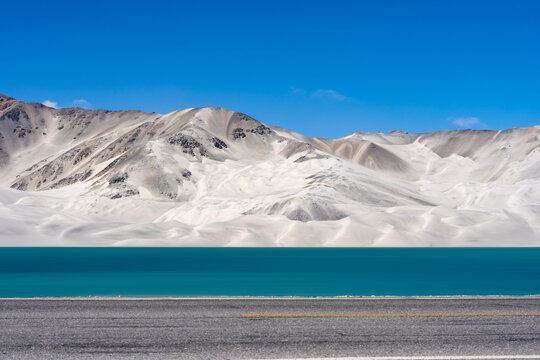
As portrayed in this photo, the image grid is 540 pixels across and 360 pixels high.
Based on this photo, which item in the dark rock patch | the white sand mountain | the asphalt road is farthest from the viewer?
the dark rock patch

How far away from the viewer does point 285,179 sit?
149 metres

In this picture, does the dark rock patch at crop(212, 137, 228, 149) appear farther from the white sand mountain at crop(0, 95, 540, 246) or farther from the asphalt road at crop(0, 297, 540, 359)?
the asphalt road at crop(0, 297, 540, 359)

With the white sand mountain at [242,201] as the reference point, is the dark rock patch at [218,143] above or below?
above

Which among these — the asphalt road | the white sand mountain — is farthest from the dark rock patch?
the asphalt road

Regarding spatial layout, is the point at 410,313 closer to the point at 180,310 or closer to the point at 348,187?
the point at 180,310

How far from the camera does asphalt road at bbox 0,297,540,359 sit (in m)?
11.7

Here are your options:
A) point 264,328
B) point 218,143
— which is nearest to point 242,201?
point 218,143

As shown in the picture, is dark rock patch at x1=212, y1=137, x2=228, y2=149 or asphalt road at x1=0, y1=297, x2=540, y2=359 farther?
dark rock patch at x1=212, y1=137, x2=228, y2=149

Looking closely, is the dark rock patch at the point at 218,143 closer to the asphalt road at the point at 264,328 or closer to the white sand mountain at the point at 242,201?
the white sand mountain at the point at 242,201

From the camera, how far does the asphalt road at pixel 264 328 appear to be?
11.7m

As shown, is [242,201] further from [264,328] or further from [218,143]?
[264,328]

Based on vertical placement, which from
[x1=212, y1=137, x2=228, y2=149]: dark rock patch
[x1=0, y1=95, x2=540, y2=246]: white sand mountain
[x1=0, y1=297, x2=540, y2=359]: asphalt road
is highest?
[x1=212, y1=137, x2=228, y2=149]: dark rock patch

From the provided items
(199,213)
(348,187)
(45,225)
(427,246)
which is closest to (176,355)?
(427,246)

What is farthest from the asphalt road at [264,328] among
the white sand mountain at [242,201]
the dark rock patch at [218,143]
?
the dark rock patch at [218,143]
